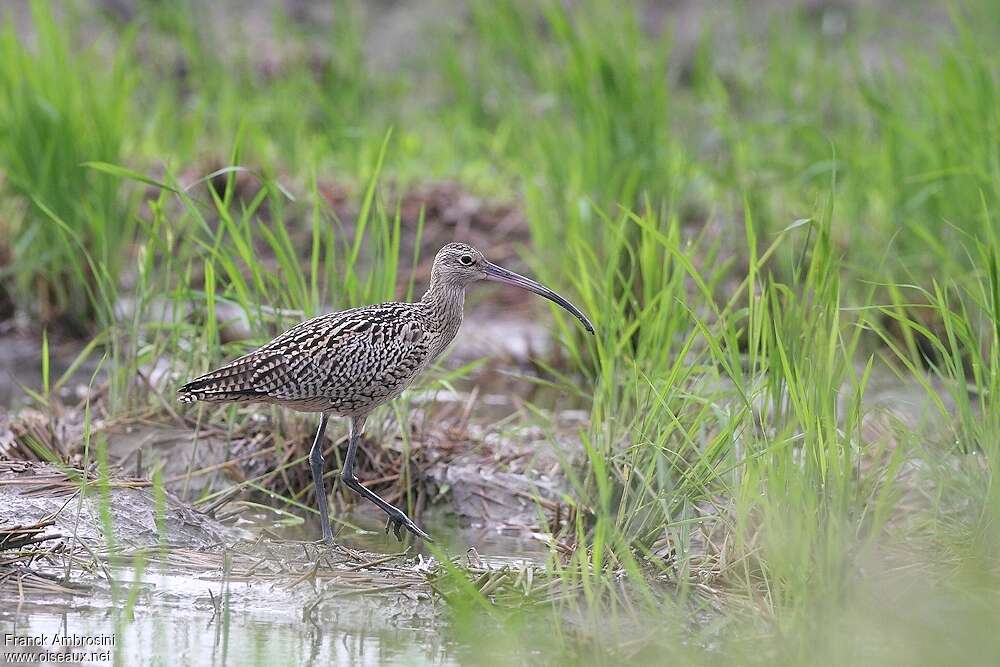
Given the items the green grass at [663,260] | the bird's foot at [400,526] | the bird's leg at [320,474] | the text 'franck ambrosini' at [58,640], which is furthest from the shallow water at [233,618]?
the bird's foot at [400,526]

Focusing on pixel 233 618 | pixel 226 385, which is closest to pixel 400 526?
pixel 226 385

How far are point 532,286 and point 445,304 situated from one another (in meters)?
0.40

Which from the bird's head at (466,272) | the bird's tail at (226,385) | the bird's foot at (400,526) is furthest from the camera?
the bird's head at (466,272)

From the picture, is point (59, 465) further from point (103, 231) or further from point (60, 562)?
point (103, 231)

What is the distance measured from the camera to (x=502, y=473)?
6797 mm

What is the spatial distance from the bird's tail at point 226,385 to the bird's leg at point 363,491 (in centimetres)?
50

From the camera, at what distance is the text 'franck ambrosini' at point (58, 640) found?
→ 4.38m

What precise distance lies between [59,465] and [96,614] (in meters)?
1.18

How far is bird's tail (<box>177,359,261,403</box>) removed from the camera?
5820mm

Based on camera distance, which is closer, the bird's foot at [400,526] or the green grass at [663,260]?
the green grass at [663,260]

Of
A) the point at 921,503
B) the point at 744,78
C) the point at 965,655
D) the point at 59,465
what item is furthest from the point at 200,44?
the point at 965,655

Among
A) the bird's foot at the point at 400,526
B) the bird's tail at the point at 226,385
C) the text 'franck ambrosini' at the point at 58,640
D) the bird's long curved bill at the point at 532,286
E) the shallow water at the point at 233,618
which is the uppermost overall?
the bird's long curved bill at the point at 532,286

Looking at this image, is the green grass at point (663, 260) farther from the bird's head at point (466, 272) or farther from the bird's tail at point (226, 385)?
the bird's tail at point (226, 385)

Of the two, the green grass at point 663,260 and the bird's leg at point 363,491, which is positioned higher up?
the green grass at point 663,260
